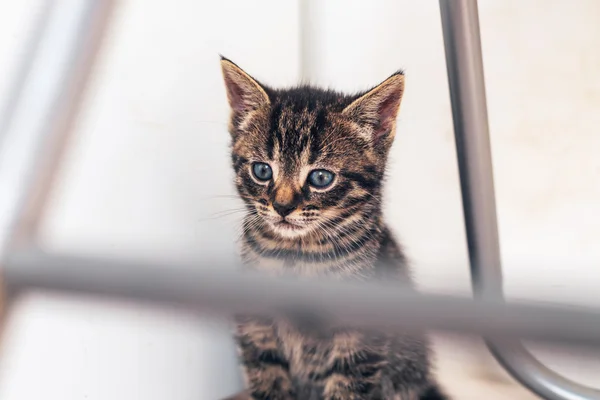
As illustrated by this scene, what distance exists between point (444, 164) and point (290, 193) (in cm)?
52

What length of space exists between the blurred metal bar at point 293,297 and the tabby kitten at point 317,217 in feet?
1.98

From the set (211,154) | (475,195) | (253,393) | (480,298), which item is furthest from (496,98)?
(480,298)

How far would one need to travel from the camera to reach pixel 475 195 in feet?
2.34

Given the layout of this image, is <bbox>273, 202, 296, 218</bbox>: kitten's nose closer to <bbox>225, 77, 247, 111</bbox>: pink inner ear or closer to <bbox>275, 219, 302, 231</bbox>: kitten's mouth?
<bbox>275, 219, 302, 231</bbox>: kitten's mouth

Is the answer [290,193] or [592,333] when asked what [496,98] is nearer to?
[290,193]

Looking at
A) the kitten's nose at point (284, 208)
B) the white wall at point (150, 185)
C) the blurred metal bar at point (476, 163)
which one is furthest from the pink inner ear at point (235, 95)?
the blurred metal bar at point (476, 163)

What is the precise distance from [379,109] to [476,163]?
236 mm

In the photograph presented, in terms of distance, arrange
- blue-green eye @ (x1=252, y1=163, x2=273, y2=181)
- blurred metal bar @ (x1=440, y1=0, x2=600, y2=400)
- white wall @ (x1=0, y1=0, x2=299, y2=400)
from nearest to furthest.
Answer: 1. blurred metal bar @ (x1=440, y1=0, x2=600, y2=400)
2. white wall @ (x1=0, y1=0, x2=299, y2=400)
3. blue-green eye @ (x1=252, y1=163, x2=273, y2=181)

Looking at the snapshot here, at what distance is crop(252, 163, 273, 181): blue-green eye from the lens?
90 cm

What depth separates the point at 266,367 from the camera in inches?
→ 36.7

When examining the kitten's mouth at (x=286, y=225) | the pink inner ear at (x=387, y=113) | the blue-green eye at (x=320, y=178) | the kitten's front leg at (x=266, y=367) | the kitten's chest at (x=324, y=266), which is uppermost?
the pink inner ear at (x=387, y=113)

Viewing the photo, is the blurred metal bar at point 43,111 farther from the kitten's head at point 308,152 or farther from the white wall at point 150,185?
the kitten's head at point 308,152

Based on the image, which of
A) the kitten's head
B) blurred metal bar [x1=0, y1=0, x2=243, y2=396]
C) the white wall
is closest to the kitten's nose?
the kitten's head

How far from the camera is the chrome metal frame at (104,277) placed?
20 cm
